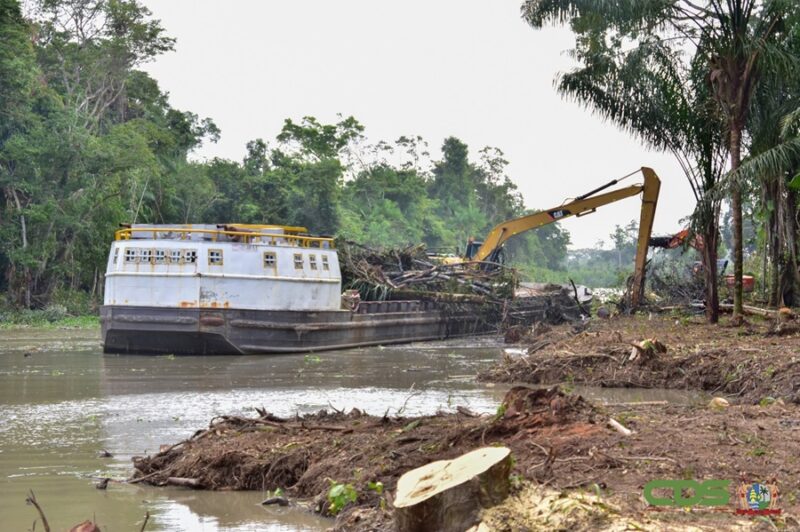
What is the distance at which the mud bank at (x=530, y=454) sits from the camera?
5453mm

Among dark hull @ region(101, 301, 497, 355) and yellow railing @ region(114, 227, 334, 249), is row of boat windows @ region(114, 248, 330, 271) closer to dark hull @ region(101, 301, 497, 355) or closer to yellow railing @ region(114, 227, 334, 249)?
yellow railing @ region(114, 227, 334, 249)

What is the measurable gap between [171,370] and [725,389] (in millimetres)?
10445

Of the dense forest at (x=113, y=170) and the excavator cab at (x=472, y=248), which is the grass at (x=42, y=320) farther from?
the excavator cab at (x=472, y=248)

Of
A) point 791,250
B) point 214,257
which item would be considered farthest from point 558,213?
point 214,257

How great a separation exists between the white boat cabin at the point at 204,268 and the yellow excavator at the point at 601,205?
9.65m

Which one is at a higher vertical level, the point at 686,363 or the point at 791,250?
the point at 791,250

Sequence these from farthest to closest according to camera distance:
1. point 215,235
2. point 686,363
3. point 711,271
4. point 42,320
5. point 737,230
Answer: point 42,320 → point 215,235 → point 711,271 → point 737,230 → point 686,363

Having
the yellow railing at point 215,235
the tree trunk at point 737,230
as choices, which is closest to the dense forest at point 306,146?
the tree trunk at point 737,230

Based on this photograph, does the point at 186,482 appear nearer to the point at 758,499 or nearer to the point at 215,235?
the point at 758,499

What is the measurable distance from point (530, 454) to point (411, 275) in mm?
23234

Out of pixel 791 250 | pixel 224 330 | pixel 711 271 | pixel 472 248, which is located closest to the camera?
pixel 791 250

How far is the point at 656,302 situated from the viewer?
27.7 m

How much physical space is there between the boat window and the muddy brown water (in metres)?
2.08

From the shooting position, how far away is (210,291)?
21516 millimetres
